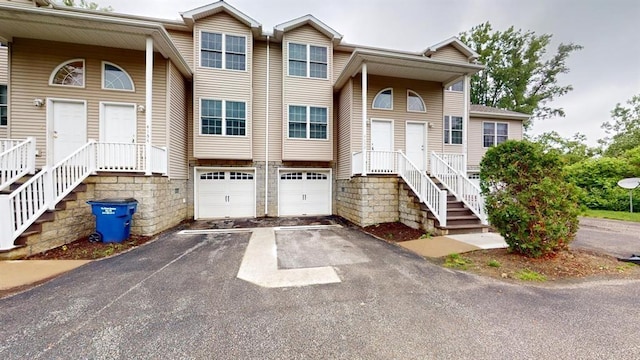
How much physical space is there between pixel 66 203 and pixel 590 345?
8.92 m

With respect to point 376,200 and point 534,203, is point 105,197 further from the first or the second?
point 534,203

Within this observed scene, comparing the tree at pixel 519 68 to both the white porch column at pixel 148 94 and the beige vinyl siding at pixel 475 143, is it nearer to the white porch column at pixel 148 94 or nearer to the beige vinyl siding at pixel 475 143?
the beige vinyl siding at pixel 475 143

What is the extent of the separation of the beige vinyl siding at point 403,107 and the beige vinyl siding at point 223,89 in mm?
4368

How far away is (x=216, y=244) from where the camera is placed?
5836 millimetres

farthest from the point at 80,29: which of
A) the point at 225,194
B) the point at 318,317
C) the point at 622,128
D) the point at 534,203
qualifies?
the point at 622,128

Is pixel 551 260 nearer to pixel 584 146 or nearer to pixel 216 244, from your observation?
pixel 216 244

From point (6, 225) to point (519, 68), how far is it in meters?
29.1

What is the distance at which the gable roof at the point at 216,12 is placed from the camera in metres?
8.70

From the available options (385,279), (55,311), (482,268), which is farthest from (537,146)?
(55,311)

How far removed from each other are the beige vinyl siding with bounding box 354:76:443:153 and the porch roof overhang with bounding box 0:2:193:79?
673cm

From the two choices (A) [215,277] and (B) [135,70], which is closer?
(A) [215,277]

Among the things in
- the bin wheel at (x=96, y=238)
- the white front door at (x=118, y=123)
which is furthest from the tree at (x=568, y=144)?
the bin wheel at (x=96, y=238)

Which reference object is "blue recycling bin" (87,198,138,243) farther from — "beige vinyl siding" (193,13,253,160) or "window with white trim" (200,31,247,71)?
"window with white trim" (200,31,247,71)

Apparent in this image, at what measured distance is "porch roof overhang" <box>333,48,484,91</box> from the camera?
308 inches
